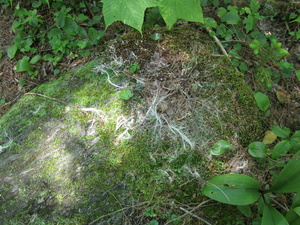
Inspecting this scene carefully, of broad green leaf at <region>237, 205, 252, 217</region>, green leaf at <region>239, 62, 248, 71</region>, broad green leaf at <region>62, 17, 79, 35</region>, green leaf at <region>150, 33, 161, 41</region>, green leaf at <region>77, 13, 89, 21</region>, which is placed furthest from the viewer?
green leaf at <region>77, 13, 89, 21</region>

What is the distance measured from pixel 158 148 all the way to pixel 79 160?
69cm

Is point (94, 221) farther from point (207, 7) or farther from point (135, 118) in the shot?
point (207, 7)

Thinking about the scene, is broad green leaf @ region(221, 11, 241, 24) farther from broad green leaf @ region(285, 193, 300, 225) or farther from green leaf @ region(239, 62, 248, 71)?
broad green leaf @ region(285, 193, 300, 225)

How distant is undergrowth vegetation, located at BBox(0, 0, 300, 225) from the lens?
1612mm

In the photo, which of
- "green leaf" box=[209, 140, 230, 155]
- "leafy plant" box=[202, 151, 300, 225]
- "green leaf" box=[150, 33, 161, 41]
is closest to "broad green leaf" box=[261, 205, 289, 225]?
"leafy plant" box=[202, 151, 300, 225]

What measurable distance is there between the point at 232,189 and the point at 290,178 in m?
0.47

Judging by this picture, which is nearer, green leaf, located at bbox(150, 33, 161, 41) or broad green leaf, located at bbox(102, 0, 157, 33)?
broad green leaf, located at bbox(102, 0, 157, 33)

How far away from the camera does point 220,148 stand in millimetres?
1757

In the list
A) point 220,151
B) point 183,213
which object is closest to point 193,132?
point 220,151

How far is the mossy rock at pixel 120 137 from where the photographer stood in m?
1.61

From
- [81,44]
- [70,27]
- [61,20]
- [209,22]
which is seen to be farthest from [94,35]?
[209,22]

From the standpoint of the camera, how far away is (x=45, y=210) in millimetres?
1559

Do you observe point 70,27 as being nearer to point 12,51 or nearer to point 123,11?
point 12,51

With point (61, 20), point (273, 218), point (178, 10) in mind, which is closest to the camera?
point (273, 218)
